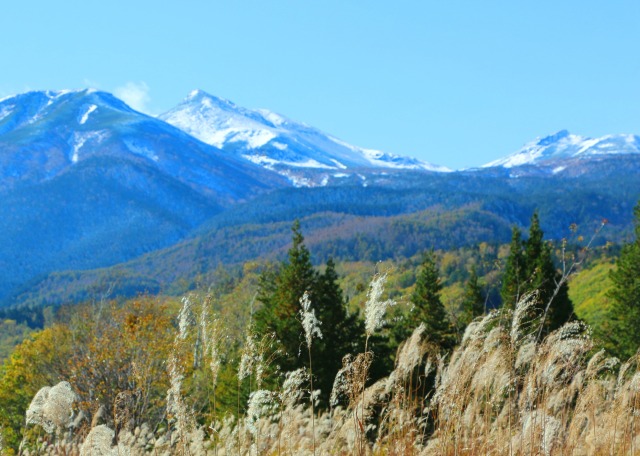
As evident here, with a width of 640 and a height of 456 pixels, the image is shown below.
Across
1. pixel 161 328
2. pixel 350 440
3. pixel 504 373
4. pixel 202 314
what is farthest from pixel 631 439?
pixel 161 328

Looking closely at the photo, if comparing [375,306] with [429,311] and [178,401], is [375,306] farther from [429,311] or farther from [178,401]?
[429,311]

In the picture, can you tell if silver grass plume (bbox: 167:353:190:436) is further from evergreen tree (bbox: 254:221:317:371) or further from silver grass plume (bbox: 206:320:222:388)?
evergreen tree (bbox: 254:221:317:371)

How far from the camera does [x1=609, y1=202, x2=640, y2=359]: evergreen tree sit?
36.5 meters

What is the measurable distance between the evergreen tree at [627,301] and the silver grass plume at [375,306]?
113ft

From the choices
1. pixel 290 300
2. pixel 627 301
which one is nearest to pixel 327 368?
pixel 290 300

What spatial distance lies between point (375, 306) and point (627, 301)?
36.6m

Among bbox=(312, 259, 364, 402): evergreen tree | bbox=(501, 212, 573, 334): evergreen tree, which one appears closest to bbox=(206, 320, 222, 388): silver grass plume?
bbox=(312, 259, 364, 402): evergreen tree

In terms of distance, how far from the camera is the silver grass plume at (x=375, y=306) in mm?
4809

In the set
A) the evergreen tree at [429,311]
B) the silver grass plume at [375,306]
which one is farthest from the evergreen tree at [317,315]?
the silver grass plume at [375,306]

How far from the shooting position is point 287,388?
18.5ft

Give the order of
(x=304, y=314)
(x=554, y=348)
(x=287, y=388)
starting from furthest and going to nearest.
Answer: (x=554, y=348) < (x=287, y=388) < (x=304, y=314)

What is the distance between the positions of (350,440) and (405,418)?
55 cm

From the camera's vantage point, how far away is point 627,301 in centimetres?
3781

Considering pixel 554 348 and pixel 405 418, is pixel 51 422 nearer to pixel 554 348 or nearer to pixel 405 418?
pixel 405 418
